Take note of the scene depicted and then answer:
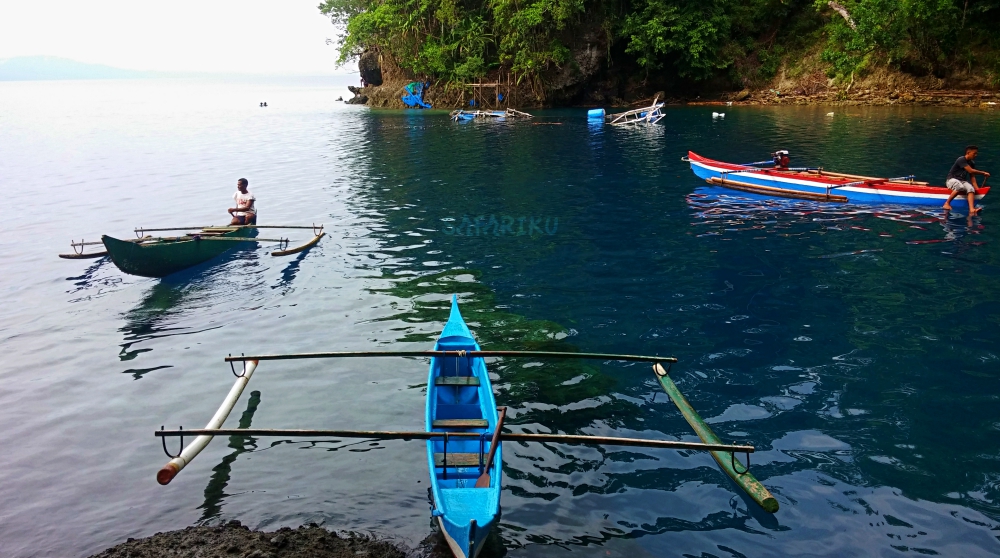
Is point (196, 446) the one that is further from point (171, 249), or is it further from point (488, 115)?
point (488, 115)

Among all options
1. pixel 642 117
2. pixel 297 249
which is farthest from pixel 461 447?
pixel 642 117

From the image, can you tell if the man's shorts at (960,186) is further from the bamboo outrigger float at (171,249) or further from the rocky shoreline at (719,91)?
the rocky shoreline at (719,91)

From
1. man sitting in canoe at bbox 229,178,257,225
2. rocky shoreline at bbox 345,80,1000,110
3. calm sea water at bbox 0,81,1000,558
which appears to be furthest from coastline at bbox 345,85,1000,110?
man sitting in canoe at bbox 229,178,257,225

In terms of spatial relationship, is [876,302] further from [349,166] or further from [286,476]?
[349,166]

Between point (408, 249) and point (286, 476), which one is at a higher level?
point (408, 249)

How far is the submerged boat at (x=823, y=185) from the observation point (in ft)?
70.4

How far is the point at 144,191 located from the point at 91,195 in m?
2.55

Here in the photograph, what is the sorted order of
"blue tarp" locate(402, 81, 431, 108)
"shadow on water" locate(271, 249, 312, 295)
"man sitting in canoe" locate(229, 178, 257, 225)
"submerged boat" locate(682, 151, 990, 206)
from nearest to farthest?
"shadow on water" locate(271, 249, 312, 295), "man sitting in canoe" locate(229, 178, 257, 225), "submerged boat" locate(682, 151, 990, 206), "blue tarp" locate(402, 81, 431, 108)

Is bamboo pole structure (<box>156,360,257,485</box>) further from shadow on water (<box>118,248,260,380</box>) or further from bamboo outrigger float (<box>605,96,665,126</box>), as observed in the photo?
bamboo outrigger float (<box>605,96,665,126</box>)

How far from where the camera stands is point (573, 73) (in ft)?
195

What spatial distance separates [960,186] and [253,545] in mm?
22645

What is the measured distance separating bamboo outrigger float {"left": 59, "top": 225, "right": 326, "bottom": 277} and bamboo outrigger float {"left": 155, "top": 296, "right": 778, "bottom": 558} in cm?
845

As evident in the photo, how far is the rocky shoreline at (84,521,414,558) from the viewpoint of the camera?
7156 mm

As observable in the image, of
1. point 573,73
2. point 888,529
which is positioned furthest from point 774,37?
point 888,529
